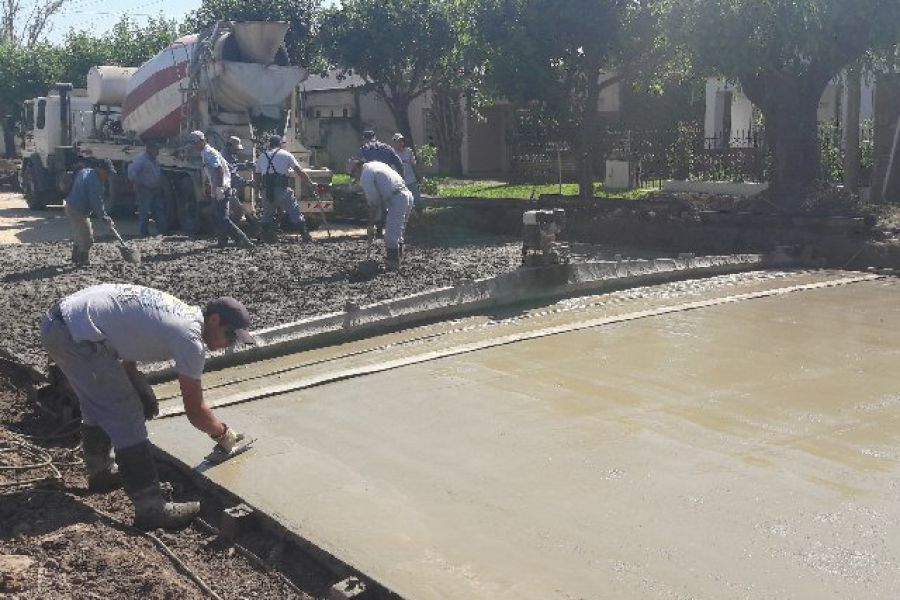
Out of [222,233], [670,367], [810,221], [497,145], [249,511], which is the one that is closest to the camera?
[249,511]

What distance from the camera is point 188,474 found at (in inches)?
207

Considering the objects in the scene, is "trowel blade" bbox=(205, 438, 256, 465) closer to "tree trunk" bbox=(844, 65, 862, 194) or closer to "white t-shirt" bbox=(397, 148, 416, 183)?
"white t-shirt" bbox=(397, 148, 416, 183)

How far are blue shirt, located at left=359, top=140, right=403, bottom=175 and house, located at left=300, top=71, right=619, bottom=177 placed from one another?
16.5 meters

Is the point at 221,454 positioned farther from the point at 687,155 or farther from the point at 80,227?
the point at 687,155

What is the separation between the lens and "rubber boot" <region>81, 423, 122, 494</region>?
5051 millimetres

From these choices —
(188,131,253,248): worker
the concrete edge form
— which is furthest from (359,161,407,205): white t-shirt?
(188,131,253,248): worker

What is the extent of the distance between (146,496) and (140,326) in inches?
31.0

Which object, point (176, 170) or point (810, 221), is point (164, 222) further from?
point (810, 221)

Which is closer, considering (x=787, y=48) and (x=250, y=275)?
(x=250, y=275)

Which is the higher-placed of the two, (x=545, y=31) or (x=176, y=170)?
(x=545, y=31)


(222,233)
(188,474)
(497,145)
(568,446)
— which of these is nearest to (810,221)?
(222,233)

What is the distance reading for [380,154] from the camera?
1378cm

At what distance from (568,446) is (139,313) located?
7.50 feet

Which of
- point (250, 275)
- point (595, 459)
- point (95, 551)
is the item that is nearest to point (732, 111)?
point (250, 275)
